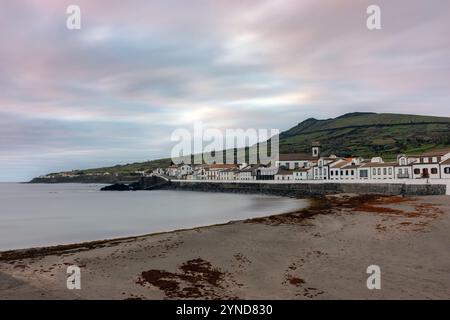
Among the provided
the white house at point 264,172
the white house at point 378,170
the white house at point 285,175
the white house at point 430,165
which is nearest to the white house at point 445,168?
the white house at point 430,165

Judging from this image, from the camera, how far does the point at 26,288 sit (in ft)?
40.7

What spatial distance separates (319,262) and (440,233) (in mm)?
9502

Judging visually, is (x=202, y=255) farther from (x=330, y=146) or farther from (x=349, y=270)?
(x=330, y=146)

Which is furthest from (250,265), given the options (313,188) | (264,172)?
(264,172)

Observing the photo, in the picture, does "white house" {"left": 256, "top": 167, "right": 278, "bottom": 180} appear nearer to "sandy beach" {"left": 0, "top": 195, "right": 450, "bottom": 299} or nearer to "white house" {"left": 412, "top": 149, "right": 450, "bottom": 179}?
"white house" {"left": 412, "top": 149, "right": 450, "bottom": 179}

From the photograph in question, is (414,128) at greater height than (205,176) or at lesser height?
greater

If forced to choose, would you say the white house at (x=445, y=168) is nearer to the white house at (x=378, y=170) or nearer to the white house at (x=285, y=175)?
the white house at (x=378, y=170)

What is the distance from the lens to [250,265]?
15492 mm

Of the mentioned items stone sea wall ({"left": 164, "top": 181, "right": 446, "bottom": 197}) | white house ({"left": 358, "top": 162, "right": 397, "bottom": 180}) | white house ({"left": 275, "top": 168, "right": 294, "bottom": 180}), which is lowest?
stone sea wall ({"left": 164, "top": 181, "right": 446, "bottom": 197})

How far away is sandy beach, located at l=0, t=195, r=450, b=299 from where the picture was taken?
11.9m

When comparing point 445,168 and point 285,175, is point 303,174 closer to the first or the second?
point 285,175

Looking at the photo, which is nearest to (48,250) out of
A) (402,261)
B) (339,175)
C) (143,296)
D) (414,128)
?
(143,296)

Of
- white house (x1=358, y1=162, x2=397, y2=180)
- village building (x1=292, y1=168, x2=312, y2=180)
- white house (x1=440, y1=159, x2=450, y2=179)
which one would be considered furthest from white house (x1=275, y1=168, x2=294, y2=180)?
white house (x1=440, y1=159, x2=450, y2=179)
